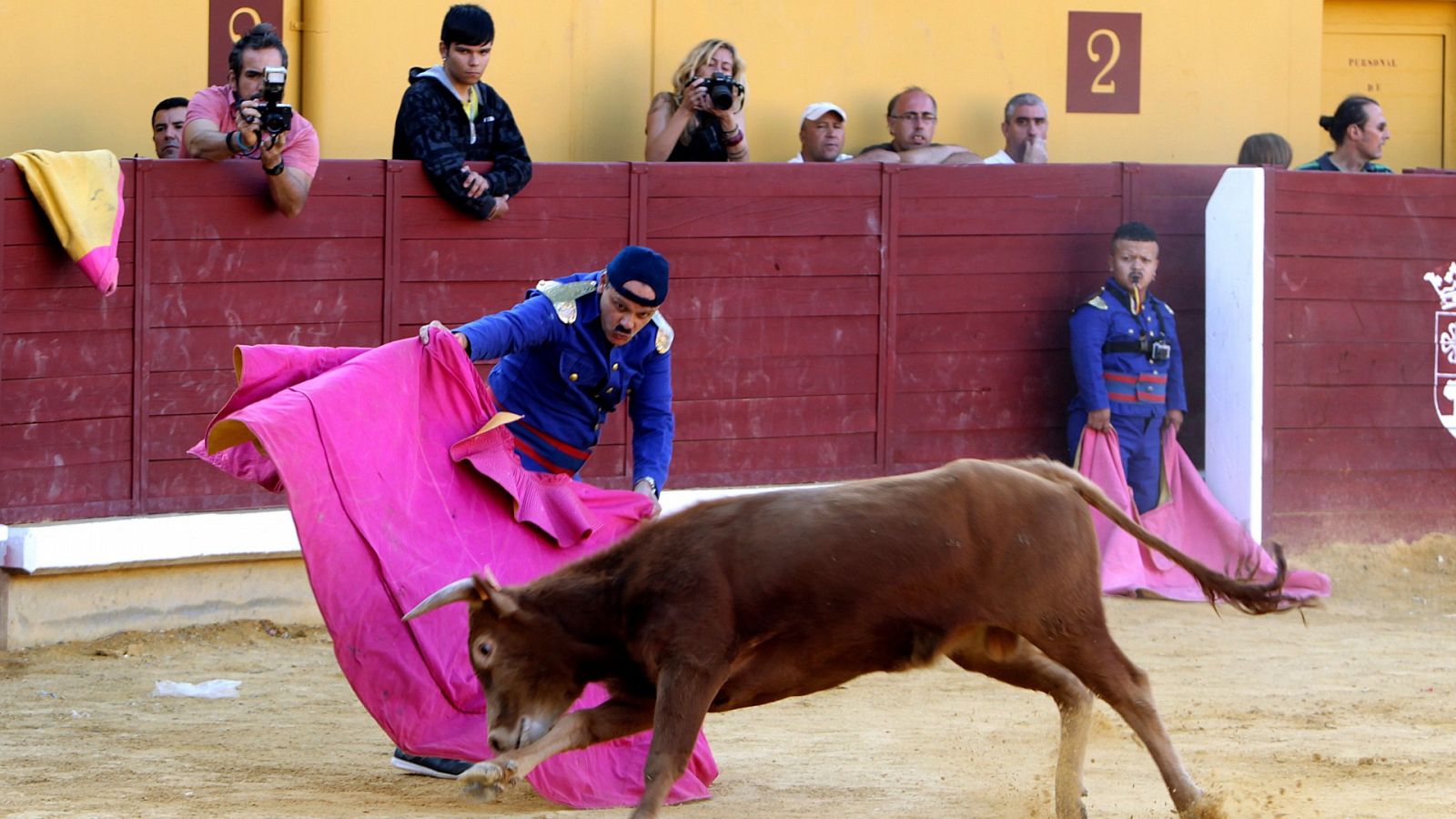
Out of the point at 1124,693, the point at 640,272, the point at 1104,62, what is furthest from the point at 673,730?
the point at 1104,62

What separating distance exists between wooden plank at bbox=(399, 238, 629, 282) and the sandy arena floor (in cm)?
139

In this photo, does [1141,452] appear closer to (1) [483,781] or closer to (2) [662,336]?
(2) [662,336]

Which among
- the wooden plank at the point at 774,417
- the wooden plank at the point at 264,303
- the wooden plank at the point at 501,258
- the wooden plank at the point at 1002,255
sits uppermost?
the wooden plank at the point at 1002,255

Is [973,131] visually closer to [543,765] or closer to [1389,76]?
[1389,76]

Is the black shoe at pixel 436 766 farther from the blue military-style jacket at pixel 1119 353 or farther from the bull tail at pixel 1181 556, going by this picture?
the blue military-style jacket at pixel 1119 353

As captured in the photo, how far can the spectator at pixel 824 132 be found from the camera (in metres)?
8.23

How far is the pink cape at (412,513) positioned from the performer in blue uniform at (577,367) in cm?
10

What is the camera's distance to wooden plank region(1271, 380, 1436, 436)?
8.62 m

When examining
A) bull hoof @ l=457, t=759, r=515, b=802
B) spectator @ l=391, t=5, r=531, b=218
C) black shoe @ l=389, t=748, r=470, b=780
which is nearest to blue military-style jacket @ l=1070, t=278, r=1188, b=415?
spectator @ l=391, t=5, r=531, b=218

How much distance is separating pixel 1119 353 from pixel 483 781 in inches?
191

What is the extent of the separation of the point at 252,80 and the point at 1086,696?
3.42 metres

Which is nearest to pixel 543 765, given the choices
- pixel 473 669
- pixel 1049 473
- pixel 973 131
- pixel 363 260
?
pixel 473 669

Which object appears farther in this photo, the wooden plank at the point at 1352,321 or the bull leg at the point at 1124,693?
the wooden plank at the point at 1352,321

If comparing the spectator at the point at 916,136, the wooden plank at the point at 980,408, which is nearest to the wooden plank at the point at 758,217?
the spectator at the point at 916,136
